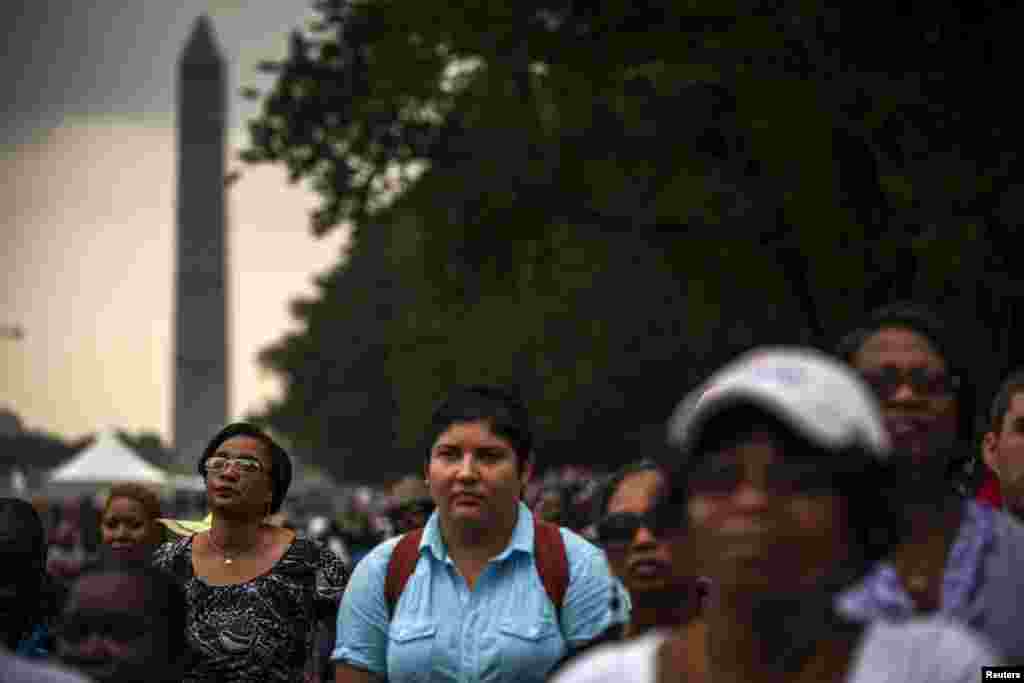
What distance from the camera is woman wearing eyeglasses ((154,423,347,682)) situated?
7.32 meters

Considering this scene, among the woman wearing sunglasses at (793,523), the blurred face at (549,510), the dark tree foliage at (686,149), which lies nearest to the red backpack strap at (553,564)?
the woman wearing sunglasses at (793,523)

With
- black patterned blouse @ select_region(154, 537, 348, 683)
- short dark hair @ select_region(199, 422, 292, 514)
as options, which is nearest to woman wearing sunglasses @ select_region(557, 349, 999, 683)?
black patterned blouse @ select_region(154, 537, 348, 683)

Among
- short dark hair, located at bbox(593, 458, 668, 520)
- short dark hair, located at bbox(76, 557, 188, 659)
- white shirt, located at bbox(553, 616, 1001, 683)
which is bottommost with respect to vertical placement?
white shirt, located at bbox(553, 616, 1001, 683)

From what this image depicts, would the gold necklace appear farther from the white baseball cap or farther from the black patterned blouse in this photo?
the white baseball cap

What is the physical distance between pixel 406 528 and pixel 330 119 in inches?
449

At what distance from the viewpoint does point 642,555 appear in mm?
4938

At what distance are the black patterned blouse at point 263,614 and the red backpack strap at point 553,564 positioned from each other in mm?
1542

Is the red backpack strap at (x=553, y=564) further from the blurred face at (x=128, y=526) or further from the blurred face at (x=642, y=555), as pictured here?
the blurred face at (x=128, y=526)

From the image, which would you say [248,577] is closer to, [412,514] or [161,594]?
[161,594]

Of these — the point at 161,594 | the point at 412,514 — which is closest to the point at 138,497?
the point at 412,514

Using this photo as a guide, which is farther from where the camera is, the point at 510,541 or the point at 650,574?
the point at 510,541

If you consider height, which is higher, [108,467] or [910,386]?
[108,467]

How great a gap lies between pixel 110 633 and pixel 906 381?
1.49m

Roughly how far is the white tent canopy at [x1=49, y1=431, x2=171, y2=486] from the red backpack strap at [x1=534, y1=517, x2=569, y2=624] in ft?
95.3
